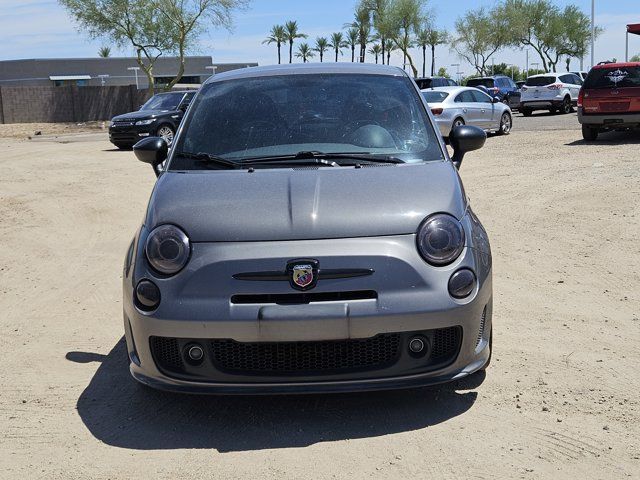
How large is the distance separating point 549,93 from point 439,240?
29.8 m

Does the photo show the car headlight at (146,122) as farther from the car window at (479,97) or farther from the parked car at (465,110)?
the car window at (479,97)

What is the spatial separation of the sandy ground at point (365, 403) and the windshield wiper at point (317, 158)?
1275 mm

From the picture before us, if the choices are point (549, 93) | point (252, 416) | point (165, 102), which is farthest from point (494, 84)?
point (252, 416)

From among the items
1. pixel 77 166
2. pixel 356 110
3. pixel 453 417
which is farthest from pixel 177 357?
pixel 77 166

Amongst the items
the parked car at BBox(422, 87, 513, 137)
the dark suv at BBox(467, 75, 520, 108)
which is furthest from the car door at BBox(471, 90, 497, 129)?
the dark suv at BBox(467, 75, 520, 108)

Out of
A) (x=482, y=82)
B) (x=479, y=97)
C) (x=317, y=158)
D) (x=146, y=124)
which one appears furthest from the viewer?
(x=482, y=82)

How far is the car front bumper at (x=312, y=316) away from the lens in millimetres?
3664

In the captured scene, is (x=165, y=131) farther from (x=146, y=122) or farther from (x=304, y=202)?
(x=304, y=202)

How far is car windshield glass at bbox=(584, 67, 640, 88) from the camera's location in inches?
696

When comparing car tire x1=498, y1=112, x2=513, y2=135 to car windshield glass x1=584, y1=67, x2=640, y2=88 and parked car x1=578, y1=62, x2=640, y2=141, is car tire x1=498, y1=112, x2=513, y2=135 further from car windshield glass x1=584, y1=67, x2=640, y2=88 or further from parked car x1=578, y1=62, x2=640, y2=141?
parked car x1=578, y1=62, x2=640, y2=141

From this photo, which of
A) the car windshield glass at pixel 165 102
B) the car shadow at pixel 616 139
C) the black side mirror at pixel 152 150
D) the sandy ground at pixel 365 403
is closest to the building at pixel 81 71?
the car windshield glass at pixel 165 102

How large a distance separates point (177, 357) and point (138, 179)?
10692 mm

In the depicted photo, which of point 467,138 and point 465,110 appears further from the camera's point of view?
point 465,110

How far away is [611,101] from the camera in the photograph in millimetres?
17562
